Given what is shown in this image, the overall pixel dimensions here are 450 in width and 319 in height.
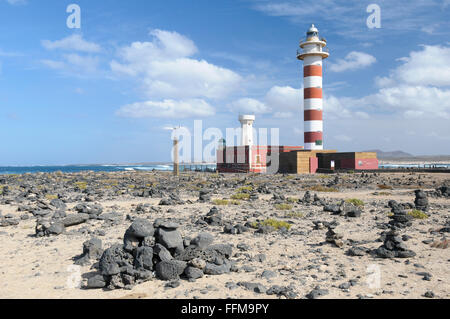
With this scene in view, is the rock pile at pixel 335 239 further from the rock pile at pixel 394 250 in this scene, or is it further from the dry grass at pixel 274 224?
the dry grass at pixel 274 224

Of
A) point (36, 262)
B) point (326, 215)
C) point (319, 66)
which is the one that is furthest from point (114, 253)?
point (319, 66)

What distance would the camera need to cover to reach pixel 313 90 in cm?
3972

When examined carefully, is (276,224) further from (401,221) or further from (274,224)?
(401,221)

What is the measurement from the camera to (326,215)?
12961 millimetres

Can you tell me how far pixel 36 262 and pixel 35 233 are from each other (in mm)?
3157

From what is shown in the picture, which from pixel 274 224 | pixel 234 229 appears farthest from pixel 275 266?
pixel 274 224

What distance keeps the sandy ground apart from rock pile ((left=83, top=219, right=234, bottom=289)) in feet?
0.61

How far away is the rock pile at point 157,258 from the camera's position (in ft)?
20.6

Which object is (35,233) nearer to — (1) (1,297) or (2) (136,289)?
(1) (1,297)

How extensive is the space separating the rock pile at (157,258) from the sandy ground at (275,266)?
0.19 metres

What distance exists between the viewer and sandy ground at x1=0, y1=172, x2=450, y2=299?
5879 millimetres

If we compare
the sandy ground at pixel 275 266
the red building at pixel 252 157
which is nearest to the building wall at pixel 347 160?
the red building at pixel 252 157

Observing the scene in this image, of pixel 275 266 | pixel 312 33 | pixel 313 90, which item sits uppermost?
pixel 312 33

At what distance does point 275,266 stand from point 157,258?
2.41m
